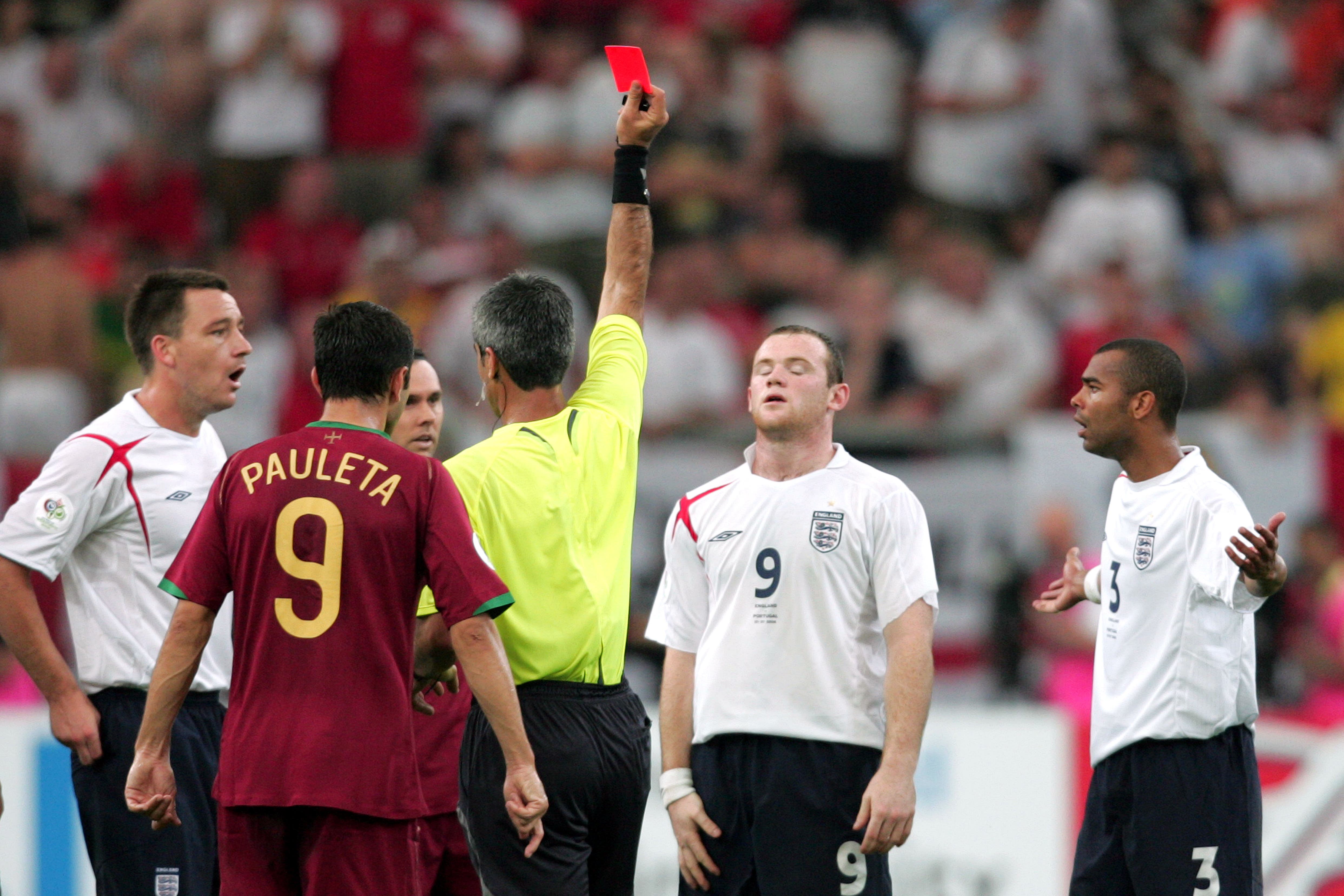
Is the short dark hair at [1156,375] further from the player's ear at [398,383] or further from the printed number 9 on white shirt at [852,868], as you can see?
the player's ear at [398,383]

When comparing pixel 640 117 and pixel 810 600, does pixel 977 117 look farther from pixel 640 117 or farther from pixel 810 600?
pixel 810 600

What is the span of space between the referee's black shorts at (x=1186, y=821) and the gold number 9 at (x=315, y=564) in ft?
8.79

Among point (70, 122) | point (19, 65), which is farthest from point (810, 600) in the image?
point (19, 65)

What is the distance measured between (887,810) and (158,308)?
10.3 ft

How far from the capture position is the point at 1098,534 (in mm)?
11281

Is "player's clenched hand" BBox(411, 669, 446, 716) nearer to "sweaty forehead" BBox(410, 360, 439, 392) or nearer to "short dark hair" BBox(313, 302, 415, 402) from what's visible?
"short dark hair" BBox(313, 302, 415, 402)

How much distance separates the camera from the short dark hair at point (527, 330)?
17.6 ft

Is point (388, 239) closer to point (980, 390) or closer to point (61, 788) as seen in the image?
point (980, 390)

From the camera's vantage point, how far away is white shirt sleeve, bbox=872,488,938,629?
5.38 metres

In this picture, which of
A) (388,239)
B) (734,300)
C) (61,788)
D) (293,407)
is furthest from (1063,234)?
(61,788)

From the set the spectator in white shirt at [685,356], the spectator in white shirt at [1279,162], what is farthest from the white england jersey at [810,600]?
the spectator in white shirt at [1279,162]

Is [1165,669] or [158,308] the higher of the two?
[158,308]

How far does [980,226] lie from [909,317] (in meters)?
1.81

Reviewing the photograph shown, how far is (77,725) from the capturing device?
5.77 meters
